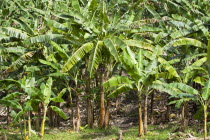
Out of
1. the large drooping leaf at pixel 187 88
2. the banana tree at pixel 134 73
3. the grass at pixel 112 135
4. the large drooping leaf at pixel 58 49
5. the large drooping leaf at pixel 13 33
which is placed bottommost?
the grass at pixel 112 135

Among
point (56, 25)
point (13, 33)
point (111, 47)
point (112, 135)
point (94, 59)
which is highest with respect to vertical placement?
point (56, 25)

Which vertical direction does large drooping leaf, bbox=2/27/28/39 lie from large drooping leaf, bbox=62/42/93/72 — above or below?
above

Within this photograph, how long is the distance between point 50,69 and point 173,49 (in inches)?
242

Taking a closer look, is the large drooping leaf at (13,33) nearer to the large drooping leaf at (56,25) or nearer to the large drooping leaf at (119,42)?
the large drooping leaf at (56,25)

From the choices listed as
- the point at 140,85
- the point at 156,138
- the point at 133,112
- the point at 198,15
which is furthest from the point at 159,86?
the point at 133,112

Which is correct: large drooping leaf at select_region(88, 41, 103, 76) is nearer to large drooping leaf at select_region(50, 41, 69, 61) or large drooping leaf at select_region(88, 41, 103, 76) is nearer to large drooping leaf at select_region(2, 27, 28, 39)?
large drooping leaf at select_region(50, 41, 69, 61)

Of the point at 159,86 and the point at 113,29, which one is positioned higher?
the point at 113,29

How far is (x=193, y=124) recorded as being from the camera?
50.2 ft

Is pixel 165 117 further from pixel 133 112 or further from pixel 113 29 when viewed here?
pixel 113 29

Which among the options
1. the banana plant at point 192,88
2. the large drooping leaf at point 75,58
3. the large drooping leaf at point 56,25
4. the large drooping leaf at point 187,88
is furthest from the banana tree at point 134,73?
the large drooping leaf at point 56,25

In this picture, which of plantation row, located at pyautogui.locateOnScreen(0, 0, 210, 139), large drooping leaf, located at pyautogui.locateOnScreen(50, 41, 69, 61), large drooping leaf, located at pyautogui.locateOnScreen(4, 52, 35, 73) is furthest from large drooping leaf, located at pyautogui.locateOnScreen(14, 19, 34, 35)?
large drooping leaf, located at pyautogui.locateOnScreen(50, 41, 69, 61)

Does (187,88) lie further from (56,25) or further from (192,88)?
(56,25)

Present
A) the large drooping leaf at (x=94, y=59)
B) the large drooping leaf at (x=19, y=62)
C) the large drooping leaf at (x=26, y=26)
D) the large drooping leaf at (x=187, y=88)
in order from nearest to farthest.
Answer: the large drooping leaf at (x=187, y=88) < the large drooping leaf at (x=94, y=59) < the large drooping leaf at (x=19, y=62) < the large drooping leaf at (x=26, y=26)

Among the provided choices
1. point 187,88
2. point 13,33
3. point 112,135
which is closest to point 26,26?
point 13,33
